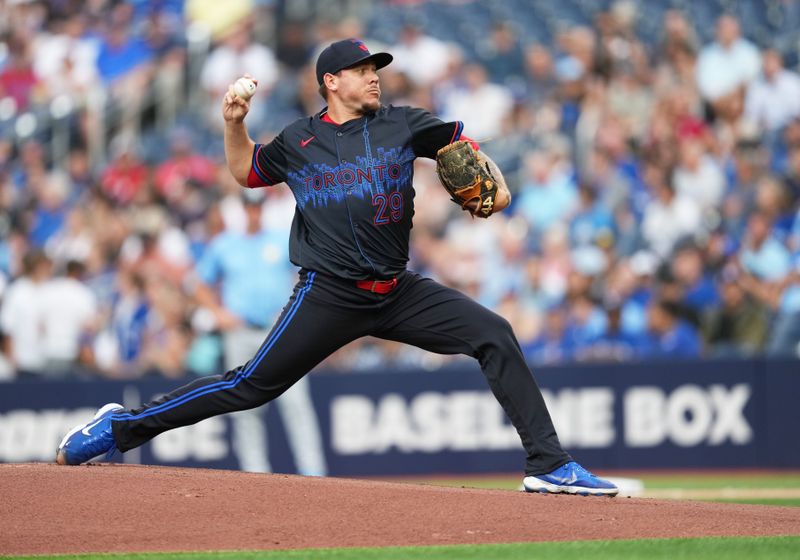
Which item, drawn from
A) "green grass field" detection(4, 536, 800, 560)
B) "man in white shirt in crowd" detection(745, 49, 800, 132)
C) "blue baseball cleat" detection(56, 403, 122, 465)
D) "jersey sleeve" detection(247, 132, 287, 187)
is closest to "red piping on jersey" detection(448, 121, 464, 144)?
"jersey sleeve" detection(247, 132, 287, 187)

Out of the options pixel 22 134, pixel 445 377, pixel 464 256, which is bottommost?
pixel 445 377

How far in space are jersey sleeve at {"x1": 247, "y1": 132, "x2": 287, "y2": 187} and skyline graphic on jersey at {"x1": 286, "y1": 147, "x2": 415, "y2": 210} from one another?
7.6 inches

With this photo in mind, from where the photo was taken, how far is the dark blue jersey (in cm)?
596

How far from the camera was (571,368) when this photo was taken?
11867 millimetres

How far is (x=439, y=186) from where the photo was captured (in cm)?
1351

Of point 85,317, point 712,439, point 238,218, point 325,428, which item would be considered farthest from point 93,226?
point 712,439

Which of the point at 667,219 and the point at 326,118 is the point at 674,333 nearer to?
the point at 667,219

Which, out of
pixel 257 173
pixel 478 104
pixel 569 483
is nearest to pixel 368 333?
pixel 257 173

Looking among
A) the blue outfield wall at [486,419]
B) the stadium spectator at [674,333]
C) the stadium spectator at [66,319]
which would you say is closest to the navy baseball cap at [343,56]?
the blue outfield wall at [486,419]

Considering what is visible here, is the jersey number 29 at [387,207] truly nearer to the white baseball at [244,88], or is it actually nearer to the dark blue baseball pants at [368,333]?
the dark blue baseball pants at [368,333]

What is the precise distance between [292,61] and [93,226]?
352 cm

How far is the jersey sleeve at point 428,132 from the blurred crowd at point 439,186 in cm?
441

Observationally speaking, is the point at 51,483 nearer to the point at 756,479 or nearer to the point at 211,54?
the point at 756,479

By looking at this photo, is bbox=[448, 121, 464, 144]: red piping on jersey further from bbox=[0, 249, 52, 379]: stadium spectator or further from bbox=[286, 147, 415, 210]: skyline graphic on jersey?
bbox=[0, 249, 52, 379]: stadium spectator
